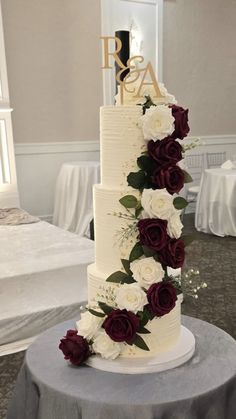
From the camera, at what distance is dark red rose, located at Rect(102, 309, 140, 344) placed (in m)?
1.13

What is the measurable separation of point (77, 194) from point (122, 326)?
3.74m

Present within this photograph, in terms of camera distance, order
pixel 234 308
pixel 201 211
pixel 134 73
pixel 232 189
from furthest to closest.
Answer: pixel 201 211, pixel 232 189, pixel 234 308, pixel 134 73

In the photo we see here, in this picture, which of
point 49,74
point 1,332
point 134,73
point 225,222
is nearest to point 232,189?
point 225,222

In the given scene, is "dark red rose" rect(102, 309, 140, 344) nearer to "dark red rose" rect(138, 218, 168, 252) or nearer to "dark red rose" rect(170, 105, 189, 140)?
"dark red rose" rect(138, 218, 168, 252)

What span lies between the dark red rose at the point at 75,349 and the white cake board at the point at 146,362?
1.2 inches

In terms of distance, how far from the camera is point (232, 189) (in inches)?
189

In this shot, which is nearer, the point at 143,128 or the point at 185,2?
the point at 143,128

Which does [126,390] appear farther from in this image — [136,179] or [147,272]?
[136,179]

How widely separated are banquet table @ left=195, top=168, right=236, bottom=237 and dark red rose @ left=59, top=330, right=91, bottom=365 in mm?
3916

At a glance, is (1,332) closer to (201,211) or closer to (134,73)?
(134,73)

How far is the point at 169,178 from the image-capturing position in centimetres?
115

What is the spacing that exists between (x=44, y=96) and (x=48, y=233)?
2.32m

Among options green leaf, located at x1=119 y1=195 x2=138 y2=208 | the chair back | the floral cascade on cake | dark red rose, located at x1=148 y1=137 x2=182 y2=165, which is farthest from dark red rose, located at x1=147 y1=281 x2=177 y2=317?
the chair back

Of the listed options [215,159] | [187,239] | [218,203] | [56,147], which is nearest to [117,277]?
[187,239]
